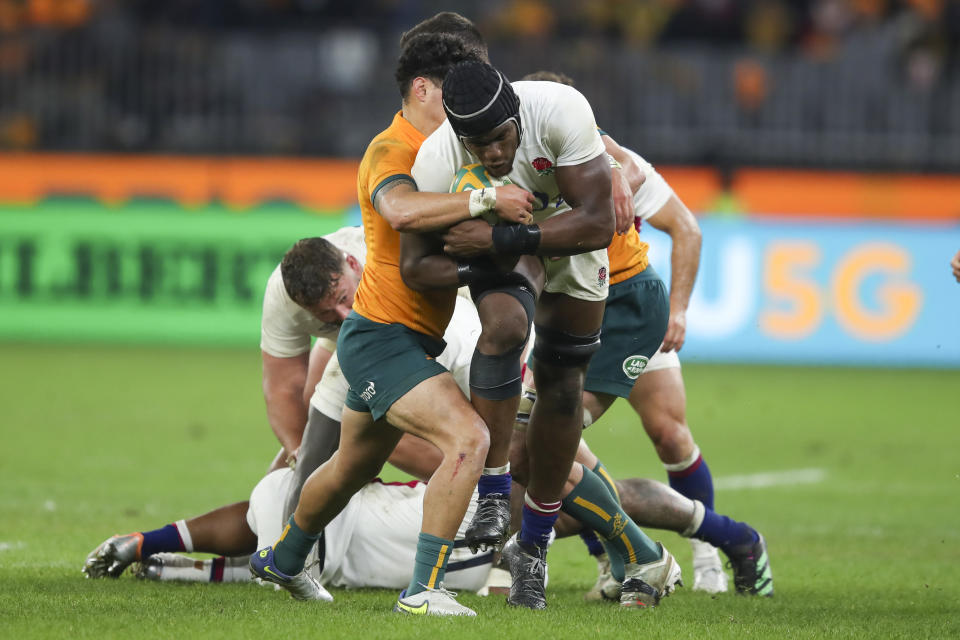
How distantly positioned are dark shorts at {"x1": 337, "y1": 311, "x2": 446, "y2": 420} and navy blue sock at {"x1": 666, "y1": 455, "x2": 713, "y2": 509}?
6.75ft

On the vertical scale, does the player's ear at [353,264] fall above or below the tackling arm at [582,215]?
below

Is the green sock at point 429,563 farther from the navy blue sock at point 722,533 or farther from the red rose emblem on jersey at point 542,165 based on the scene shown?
the navy blue sock at point 722,533

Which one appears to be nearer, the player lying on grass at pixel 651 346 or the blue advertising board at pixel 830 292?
the player lying on grass at pixel 651 346

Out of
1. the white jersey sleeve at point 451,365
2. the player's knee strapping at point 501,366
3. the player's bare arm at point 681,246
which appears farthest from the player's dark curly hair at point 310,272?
the player's bare arm at point 681,246

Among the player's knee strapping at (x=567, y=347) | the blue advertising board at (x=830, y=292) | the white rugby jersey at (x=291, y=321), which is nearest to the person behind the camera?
the player's knee strapping at (x=567, y=347)

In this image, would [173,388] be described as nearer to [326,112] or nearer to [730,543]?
[326,112]

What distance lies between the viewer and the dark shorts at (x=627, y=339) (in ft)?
19.1

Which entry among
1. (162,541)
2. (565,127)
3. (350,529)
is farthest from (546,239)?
(162,541)

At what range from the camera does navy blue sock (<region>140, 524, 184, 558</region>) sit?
5719 millimetres

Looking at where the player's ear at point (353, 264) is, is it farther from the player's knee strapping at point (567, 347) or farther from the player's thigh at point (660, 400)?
the player's thigh at point (660, 400)

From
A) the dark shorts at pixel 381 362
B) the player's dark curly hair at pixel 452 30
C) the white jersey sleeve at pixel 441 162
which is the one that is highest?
the player's dark curly hair at pixel 452 30

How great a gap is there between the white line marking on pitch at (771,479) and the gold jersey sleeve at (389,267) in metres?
4.38

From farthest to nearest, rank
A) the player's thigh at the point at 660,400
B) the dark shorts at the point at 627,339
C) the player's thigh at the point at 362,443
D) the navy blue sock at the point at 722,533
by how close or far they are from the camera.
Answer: the player's thigh at the point at 660,400 < the navy blue sock at the point at 722,533 < the dark shorts at the point at 627,339 < the player's thigh at the point at 362,443

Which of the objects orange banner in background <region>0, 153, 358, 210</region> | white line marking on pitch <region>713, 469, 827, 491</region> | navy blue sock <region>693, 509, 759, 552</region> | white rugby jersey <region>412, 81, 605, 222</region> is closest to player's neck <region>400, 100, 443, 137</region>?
white rugby jersey <region>412, 81, 605, 222</region>
